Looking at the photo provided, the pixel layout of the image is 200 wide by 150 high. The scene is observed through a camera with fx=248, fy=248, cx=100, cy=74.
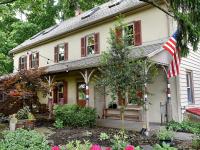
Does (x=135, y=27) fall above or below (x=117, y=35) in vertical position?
above

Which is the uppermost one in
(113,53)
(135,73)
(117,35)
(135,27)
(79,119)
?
(135,27)

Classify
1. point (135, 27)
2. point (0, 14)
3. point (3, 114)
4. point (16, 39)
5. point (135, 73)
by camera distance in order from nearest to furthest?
point (135, 73)
point (3, 114)
point (135, 27)
point (0, 14)
point (16, 39)

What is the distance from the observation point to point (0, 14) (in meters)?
15.4

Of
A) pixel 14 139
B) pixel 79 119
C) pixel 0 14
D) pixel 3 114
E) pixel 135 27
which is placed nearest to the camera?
pixel 14 139

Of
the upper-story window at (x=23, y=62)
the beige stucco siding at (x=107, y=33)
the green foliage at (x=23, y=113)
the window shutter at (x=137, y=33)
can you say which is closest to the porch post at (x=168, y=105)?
the beige stucco siding at (x=107, y=33)

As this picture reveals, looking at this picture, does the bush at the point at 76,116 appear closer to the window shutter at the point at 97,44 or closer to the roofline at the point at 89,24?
the window shutter at the point at 97,44

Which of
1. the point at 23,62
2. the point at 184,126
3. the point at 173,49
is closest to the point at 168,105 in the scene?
the point at 184,126

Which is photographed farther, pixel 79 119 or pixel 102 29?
pixel 102 29

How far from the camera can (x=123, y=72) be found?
27.4 ft

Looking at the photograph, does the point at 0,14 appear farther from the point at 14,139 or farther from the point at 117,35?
the point at 14,139

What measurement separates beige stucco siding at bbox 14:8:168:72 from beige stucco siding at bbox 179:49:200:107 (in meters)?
2.07

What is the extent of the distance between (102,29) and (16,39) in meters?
17.4

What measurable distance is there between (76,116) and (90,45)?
6097 millimetres

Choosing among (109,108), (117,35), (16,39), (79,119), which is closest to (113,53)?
(117,35)
